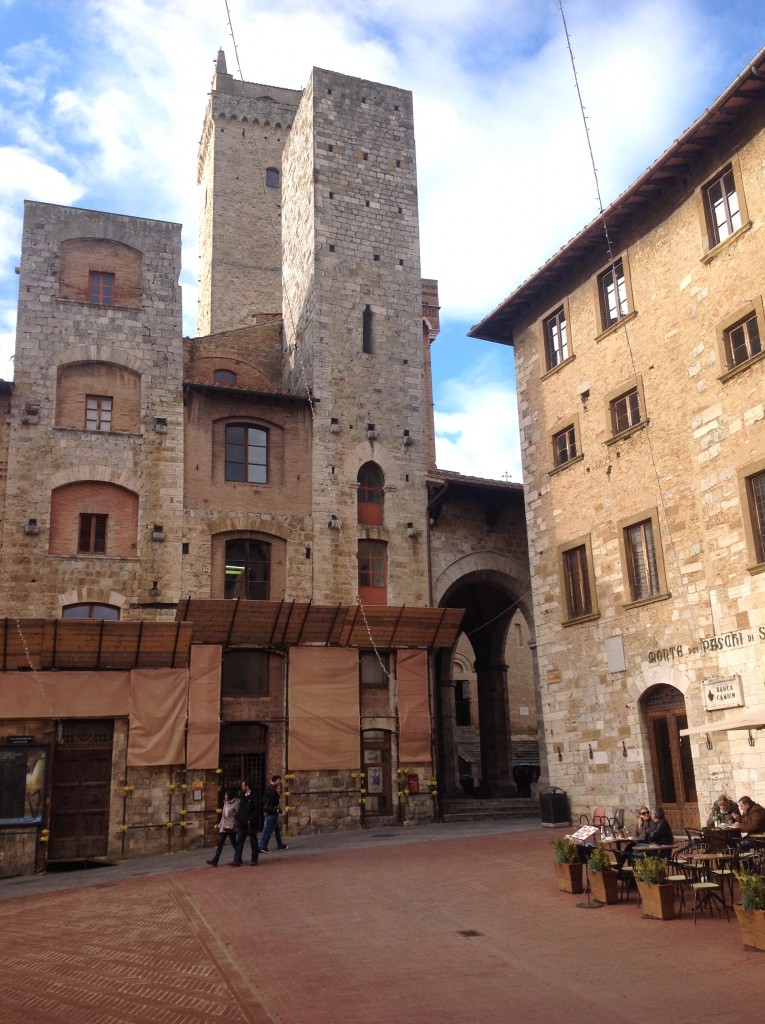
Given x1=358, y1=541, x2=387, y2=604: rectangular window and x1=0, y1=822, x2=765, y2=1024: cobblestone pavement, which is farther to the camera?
x1=358, y1=541, x2=387, y2=604: rectangular window

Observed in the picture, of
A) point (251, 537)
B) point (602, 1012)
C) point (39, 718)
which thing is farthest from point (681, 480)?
point (39, 718)

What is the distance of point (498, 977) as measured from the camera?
8820mm

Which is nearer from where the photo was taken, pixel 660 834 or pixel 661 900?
pixel 661 900

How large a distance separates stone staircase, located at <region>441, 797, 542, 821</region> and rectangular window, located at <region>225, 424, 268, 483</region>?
1022cm

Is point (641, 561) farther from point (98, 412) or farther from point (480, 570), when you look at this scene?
point (98, 412)

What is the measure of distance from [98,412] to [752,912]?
19.3 meters

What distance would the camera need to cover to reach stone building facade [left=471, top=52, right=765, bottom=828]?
1677cm

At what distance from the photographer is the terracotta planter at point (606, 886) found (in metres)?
11.8

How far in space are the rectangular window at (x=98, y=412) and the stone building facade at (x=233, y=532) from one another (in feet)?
0.14

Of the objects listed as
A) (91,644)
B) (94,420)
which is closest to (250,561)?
(91,644)

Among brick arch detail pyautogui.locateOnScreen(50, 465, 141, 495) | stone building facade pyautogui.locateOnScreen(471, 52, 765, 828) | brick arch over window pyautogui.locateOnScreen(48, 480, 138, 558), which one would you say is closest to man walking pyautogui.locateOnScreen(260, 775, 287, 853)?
stone building facade pyautogui.locateOnScreen(471, 52, 765, 828)

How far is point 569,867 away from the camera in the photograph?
1252cm

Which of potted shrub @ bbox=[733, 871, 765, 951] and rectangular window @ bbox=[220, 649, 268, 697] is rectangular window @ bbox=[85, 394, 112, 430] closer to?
rectangular window @ bbox=[220, 649, 268, 697]

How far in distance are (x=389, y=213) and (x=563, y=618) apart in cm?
1377
